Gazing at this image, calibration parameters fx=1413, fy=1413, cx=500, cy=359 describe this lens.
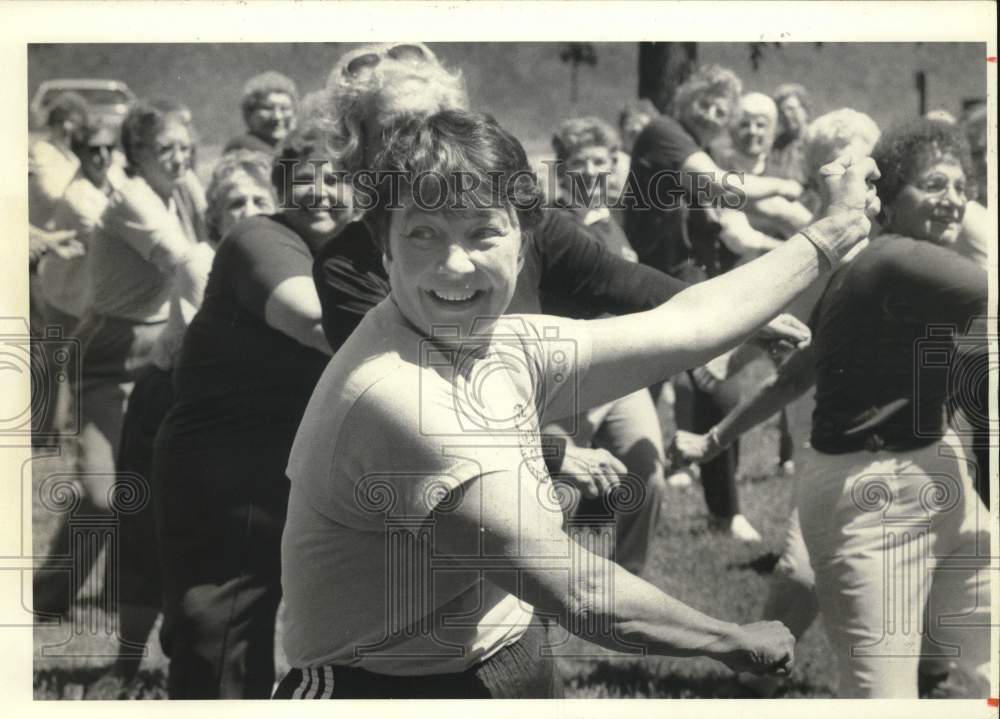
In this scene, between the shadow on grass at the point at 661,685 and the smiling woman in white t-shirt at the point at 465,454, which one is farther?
the shadow on grass at the point at 661,685

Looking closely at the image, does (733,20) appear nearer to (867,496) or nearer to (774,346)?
(774,346)

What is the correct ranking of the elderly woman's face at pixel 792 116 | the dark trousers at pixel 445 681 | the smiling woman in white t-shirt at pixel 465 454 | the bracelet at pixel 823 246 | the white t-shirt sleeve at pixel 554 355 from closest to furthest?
1. the smiling woman in white t-shirt at pixel 465 454
2. the dark trousers at pixel 445 681
3. the white t-shirt sleeve at pixel 554 355
4. the bracelet at pixel 823 246
5. the elderly woman's face at pixel 792 116

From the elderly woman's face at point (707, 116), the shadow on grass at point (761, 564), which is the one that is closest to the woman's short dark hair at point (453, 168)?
the elderly woman's face at point (707, 116)

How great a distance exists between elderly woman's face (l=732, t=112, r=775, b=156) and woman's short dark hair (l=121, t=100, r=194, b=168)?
5.45 ft

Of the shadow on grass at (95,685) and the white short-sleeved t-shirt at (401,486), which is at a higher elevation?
the white short-sleeved t-shirt at (401,486)

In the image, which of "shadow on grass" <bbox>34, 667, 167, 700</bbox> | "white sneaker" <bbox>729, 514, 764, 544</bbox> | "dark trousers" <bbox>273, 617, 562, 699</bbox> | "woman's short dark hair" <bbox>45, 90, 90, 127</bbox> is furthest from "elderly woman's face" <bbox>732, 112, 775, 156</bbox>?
"shadow on grass" <bbox>34, 667, 167, 700</bbox>

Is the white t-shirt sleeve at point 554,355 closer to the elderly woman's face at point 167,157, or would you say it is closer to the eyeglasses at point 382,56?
the eyeglasses at point 382,56

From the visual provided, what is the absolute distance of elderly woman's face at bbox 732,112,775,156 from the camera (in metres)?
4.33

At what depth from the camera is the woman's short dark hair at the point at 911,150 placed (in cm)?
418

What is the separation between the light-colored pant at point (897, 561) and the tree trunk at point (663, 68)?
1186 millimetres

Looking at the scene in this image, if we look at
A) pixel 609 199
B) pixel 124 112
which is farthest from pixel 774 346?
pixel 124 112

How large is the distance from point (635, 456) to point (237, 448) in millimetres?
1193

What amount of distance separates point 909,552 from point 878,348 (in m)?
0.63

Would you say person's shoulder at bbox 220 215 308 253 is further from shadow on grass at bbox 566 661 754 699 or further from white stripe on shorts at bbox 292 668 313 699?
shadow on grass at bbox 566 661 754 699
